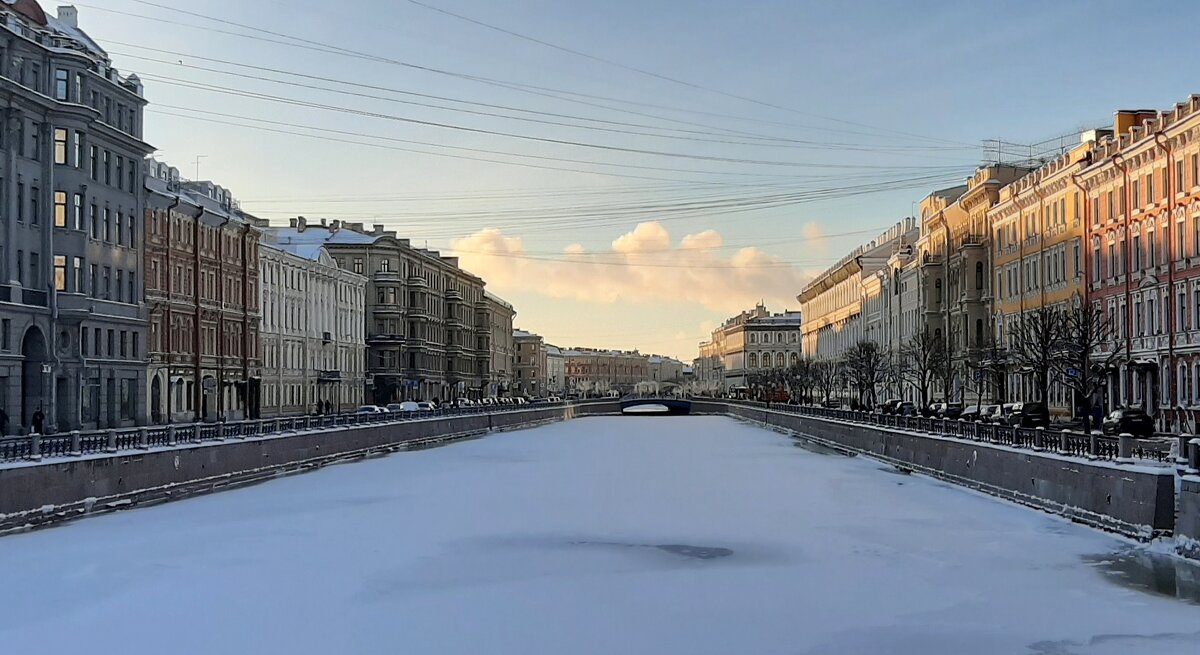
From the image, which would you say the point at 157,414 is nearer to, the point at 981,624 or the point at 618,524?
the point at 618,524

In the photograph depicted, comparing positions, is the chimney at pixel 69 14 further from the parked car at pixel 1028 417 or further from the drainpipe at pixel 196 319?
the parked car at pixel 1028 417

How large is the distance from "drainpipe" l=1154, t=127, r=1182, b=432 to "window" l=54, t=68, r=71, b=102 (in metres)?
41.7

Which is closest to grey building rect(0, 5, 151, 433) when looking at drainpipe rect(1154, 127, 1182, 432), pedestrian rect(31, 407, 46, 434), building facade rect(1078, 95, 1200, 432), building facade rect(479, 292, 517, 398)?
pedestrian rect(31, 407, 46, 434)

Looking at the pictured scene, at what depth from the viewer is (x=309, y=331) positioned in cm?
9006

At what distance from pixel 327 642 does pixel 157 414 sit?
157ft

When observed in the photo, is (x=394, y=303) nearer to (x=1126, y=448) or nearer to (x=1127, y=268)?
(x=1127, y=268)

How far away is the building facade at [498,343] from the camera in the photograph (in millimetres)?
151625

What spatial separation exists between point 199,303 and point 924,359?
39714 millimetres

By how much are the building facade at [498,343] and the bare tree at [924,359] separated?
6991 centimetres

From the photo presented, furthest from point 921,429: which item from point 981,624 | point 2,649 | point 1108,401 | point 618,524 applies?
point 2,649

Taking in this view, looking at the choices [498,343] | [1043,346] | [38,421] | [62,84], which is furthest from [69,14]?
[498,343]

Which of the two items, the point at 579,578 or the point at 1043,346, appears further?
the point at 1043,346

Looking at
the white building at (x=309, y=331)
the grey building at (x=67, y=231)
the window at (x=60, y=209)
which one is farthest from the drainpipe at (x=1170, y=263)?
the white building at (x=309, y=331)

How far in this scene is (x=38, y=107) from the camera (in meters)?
47.8
